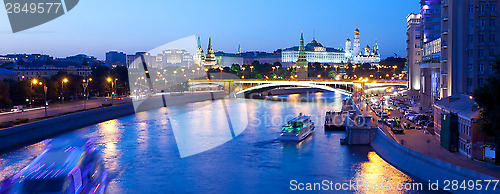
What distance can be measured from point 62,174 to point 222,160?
5070mm

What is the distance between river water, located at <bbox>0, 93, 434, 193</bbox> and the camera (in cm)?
1129

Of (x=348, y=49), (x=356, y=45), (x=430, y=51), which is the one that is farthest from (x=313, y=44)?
(x=430, y=51)

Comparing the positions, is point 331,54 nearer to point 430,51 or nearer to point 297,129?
point 430,51

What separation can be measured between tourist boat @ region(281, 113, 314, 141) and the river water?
0.29m

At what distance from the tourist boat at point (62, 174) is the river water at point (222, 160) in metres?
0.45

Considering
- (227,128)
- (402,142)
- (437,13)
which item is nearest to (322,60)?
(437,13)

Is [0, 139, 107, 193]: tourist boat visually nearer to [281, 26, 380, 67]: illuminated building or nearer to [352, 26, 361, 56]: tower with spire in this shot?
[281, 26, 380, 67]: illuminated building

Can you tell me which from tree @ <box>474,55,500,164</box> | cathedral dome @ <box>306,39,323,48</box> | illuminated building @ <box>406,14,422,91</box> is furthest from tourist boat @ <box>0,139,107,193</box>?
cathedral dome @ <box>306,39,323,48</box>

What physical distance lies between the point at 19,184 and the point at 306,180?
6.35 meters

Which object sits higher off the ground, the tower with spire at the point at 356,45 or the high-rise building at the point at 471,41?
the tower with spire at the point at 356,45

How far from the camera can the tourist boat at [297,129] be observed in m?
17.2

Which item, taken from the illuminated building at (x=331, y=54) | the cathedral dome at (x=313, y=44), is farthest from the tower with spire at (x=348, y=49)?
the cathedral dome at (x=313, y=44)

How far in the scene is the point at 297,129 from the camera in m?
17.6

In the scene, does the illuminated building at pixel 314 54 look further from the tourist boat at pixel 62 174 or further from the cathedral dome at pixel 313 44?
the tourist boat at pixel 62 174
